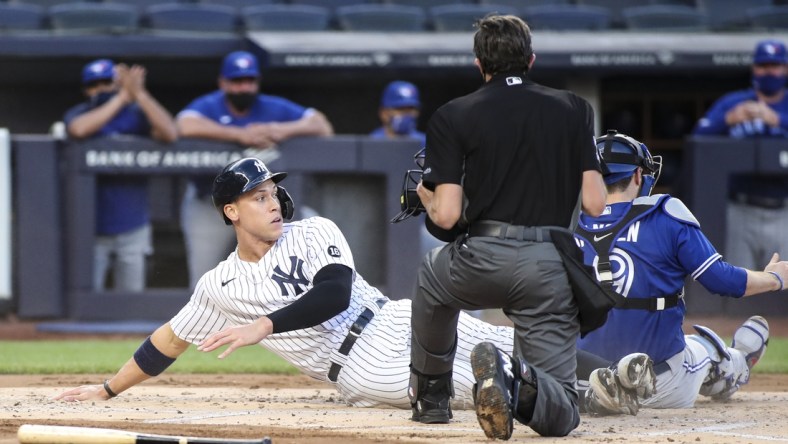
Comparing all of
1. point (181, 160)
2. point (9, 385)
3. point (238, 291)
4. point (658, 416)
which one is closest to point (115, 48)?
point (181, 160)

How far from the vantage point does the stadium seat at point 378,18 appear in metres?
11.6

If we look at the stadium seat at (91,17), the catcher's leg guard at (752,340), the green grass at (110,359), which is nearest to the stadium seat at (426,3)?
the stadium seat at (91,17)

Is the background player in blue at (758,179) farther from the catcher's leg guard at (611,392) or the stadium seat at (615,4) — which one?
the catcher's leg guard at (611,392)

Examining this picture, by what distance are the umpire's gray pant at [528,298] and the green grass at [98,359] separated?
2.84 metres

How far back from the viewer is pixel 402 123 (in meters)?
8.79

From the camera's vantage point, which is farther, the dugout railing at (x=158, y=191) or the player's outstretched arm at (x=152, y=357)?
the dugout railing at (x=158, y=191)

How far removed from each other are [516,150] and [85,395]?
6.69ft

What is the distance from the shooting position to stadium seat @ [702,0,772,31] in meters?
12.4

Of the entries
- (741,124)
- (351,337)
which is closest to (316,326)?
(351,337)

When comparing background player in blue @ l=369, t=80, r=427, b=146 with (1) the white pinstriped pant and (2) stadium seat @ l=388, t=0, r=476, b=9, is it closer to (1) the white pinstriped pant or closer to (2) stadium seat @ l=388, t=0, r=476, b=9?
(2) stadium seat @ l=388, t=0, r=476, b=9

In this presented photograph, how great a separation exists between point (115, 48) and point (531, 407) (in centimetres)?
779

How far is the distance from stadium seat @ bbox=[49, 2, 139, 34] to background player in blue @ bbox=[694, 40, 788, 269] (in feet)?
16.9

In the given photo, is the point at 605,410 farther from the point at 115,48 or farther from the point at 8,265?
the point at 115,48

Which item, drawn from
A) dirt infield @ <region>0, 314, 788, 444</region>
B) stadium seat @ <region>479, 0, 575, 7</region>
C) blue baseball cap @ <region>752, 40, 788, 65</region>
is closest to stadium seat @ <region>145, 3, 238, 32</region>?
stadium seat @ <region>479, 0, 575, 7</region>
